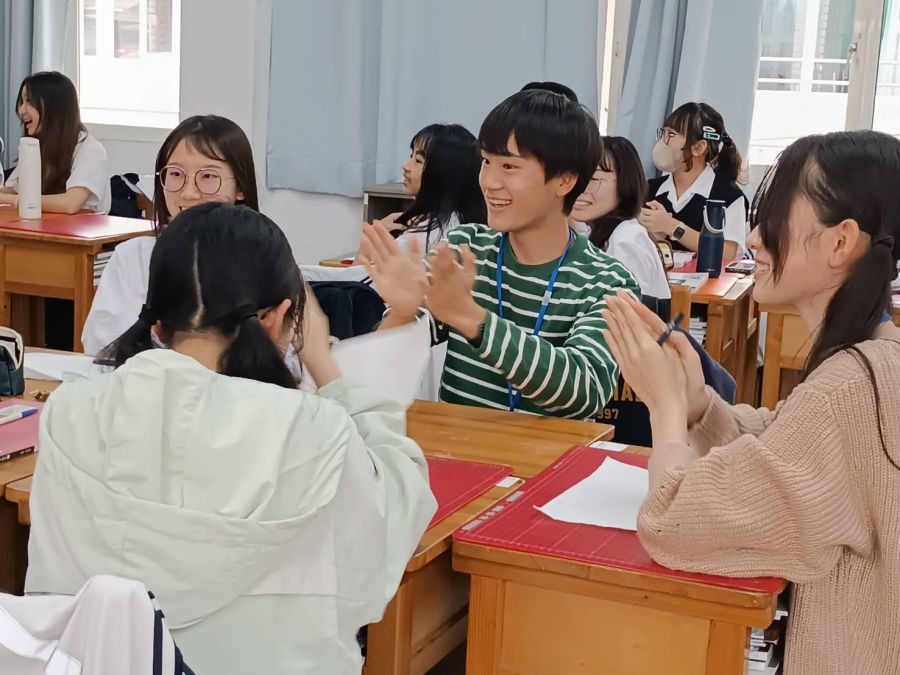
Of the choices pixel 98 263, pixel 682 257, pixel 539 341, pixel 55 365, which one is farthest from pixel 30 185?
pixel 539 341

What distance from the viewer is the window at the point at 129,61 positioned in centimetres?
639

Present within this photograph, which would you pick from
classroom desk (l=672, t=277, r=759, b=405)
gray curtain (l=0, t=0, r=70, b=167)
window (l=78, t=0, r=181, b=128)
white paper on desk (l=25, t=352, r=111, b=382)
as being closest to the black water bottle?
classroom desk (l=672, t=277, r=759, b=405)

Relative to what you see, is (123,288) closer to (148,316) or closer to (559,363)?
(559,363)

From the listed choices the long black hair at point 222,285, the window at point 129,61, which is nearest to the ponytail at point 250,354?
the long black hair at point 222,285

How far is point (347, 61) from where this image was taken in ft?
18.4

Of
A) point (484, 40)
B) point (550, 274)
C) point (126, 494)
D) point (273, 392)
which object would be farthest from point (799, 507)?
point (484, 40)

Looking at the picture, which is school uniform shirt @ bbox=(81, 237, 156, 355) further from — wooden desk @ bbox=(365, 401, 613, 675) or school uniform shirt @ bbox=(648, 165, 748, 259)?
school uniform shirt @ bbox=(648, 165, 748, 259)

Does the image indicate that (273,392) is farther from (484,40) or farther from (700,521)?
(484,40)

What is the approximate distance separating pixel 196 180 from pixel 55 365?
545 mm

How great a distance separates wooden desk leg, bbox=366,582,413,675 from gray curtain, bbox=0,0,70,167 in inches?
222

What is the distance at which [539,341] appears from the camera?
6.27ft

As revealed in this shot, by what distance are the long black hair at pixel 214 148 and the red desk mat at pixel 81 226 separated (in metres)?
1.36

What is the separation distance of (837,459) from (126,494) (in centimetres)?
76

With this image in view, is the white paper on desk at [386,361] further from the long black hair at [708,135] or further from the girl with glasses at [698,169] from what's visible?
the long black hair at [708,135]
